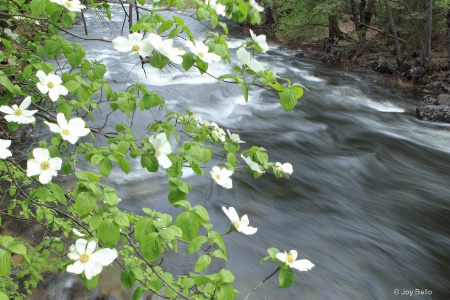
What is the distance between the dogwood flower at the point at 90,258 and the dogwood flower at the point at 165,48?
62 centimetres

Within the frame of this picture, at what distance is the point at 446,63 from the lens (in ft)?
37.4

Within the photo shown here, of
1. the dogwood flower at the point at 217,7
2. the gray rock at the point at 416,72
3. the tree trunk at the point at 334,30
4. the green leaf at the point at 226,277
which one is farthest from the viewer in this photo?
the tree trunk at the point at 334,30

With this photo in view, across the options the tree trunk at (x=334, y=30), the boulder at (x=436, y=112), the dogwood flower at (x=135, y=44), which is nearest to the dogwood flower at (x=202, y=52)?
the dogwood flower at (x=135, y=44)

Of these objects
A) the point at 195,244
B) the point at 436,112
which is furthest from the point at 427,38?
the point at 195,244

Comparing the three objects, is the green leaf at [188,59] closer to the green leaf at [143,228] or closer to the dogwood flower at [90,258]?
the green leaf at [143,228]

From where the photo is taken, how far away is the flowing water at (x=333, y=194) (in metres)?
4.01

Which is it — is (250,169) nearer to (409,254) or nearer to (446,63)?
(409,254)

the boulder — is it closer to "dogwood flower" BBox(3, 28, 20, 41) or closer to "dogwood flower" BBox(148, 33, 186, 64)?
"dogwood flower" BBox(3, 28, 20, 41)

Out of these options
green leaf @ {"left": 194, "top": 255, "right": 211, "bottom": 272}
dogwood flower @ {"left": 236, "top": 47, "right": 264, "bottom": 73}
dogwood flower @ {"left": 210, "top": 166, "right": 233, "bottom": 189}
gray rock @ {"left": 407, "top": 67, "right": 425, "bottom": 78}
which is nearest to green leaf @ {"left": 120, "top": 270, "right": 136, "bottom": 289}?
green leaf @ {"left": 194, "top": 255, "right": 211, "bottom": 272}

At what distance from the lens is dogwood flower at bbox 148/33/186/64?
1.25 m

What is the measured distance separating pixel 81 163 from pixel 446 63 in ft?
34.3

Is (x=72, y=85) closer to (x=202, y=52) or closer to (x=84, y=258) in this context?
(x=202, y=52)

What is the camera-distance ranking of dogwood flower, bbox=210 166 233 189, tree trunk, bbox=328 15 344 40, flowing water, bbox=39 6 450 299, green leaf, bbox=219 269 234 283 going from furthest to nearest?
1. tree trunk, bbox=328 15 344 40
2. flowing water, bbox=39 6 450 299
3. dogwood flower, bbox=210 166 233 189
4. green leaf, bbox=219 269 234 283

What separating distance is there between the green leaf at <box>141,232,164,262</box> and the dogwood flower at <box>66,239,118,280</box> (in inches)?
4.7
